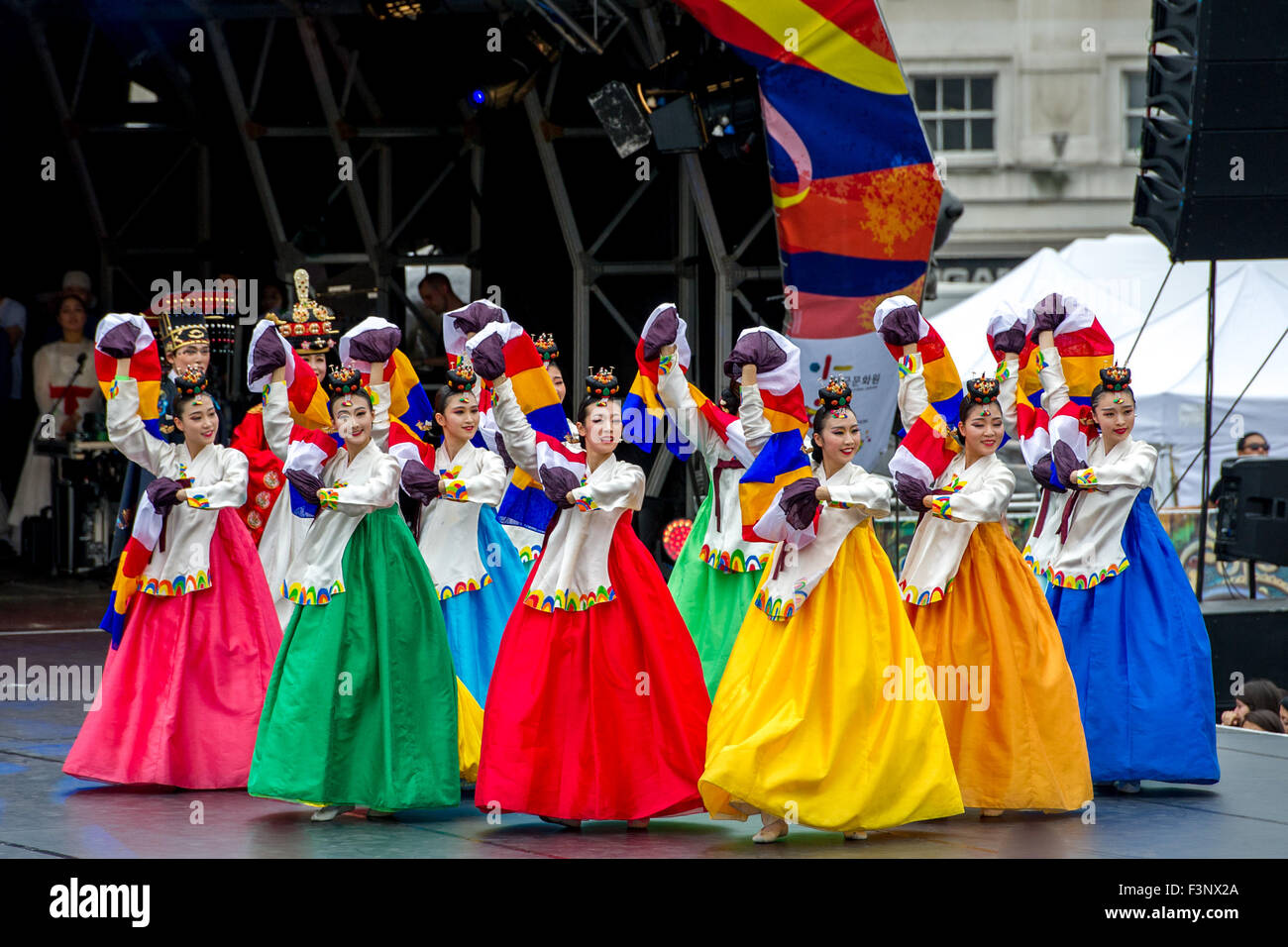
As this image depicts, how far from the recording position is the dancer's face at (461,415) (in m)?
7.41

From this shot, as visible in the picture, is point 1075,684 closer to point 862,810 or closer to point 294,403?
point 862,810

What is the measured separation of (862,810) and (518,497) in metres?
2.64

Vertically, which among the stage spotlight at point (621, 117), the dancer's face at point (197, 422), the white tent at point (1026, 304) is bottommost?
the dancer's face at point (197, 422)

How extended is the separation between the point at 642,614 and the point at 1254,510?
4169 mm

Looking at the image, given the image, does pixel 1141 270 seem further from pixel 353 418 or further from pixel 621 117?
pixel 353 418

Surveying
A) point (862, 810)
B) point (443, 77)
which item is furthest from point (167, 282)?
point (862, 810)

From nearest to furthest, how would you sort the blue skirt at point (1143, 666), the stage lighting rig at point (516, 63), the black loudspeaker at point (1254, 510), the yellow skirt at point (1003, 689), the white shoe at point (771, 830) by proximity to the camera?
1. the white shoe at point (771, 830)
2. the yellow skirt at point (1003, 689)
3. the blue skirt at point (1143, 666)
4. the black loudspeaker at point (1254, 510)
5. the stage lighting rig at point (516, 63)

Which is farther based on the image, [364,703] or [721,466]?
→ [721,466]

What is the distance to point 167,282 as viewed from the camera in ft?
46.8

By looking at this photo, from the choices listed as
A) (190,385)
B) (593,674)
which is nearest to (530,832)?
(593,674)

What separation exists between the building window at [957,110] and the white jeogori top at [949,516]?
17938 mm

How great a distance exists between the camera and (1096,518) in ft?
23.4

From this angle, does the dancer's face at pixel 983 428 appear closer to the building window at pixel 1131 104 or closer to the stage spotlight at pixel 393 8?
the stage spotlight at pixel 393 8

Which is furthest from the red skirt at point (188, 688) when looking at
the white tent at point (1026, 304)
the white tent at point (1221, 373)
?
the white tent at point (1221, 373)
